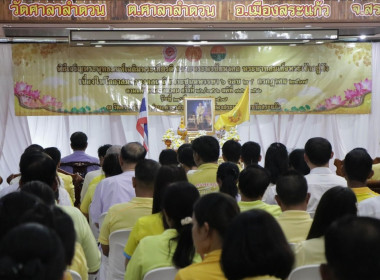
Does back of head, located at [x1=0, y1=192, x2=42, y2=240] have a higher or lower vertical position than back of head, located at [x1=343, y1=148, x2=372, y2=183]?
higher

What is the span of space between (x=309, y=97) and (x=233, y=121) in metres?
1.71

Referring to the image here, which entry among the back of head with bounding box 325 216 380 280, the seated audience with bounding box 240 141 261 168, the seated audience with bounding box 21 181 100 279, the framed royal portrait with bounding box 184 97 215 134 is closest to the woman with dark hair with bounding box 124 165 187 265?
the seated audience with bounding box 21 181 100 279

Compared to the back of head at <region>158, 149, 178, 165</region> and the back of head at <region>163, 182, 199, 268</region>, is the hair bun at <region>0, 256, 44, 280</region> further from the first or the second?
the back of head at <region>158, 149, 178, 165</region>

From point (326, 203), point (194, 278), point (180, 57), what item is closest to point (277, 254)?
point (194, 278)

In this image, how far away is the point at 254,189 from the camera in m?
4.11

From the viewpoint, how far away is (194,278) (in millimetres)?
2410

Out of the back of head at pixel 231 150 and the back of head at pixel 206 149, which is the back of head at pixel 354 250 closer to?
the back of head at pixel 206 149

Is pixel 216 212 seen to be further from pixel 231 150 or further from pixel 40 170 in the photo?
pixel 231 150

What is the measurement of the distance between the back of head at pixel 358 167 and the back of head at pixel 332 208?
57.8 inches

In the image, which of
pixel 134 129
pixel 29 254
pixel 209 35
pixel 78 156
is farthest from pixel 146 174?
pixel 134 129

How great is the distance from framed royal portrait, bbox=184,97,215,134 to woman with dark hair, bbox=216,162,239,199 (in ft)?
17.8

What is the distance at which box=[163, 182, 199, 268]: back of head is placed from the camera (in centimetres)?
298

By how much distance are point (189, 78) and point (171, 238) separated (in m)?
8.15

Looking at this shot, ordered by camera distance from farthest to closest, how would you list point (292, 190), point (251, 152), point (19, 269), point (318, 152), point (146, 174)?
1. point (251, 152)
2. point (318, 152)
3. point (146, 174)
4. point (292, 190)
5. point (19, 269)
